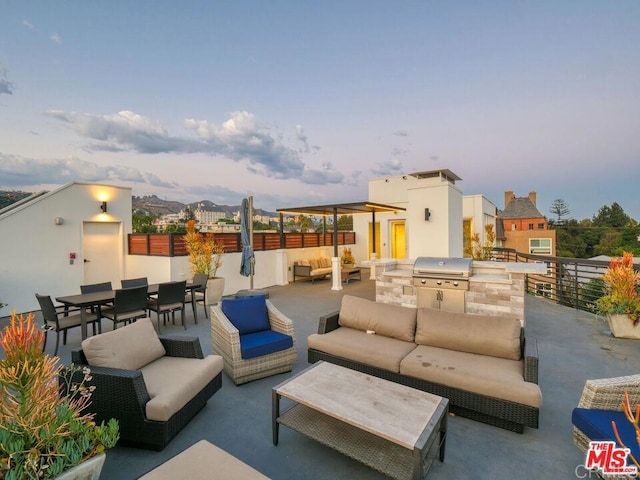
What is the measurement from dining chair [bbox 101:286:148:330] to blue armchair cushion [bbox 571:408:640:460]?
5.77 metres

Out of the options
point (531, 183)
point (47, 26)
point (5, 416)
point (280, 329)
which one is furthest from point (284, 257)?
point (531, 183)

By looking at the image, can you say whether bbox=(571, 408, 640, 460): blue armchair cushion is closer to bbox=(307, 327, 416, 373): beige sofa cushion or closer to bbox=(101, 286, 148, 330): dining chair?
bbox=(307, 327, 416, 373): beige sofa cushion

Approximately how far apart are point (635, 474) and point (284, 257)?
9713 mm

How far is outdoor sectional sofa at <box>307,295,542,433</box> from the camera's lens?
2584 millimetres

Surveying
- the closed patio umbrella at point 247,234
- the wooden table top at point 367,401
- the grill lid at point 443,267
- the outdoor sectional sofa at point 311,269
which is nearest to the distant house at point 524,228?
the outdoor sectional sofa at point 311,269

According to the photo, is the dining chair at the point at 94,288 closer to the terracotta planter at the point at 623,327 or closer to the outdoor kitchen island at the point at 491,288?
the outdoor kitchen island at the point at 491,288

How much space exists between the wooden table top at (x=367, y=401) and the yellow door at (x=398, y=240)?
12.8 m

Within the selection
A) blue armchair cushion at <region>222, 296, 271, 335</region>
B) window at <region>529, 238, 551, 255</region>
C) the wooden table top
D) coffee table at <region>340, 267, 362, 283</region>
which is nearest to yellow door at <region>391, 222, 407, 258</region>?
coffee table at <region>340, 267, 362, 283</region>

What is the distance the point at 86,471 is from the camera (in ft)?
5.66

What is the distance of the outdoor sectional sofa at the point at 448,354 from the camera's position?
102 inches

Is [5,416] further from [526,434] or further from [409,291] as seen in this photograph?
[409,291]

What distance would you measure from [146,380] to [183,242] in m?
6.25

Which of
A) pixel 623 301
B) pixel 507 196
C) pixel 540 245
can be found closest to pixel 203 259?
pixel 623 301

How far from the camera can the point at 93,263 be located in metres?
8.70
